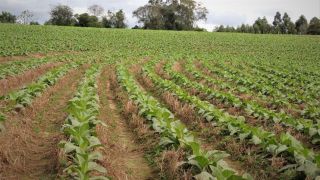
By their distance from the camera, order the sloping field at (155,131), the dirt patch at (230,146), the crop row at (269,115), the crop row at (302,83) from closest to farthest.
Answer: the sloping field at (155,131)
the dirt patch at (230,146)
the crop row at (269,115)
the crop row at (302,83)

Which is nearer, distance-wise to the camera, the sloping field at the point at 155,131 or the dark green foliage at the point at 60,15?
the sloping field at the point at 155,131

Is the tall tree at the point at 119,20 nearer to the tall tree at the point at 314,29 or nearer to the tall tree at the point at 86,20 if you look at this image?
the tall tree at the point at 86,20

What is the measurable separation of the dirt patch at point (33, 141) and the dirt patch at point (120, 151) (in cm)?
90

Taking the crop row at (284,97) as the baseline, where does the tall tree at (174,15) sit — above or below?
above

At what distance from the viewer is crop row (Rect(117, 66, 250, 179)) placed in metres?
4.72

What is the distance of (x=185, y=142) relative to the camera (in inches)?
233

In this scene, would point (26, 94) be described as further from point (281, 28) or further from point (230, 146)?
point (281, 28)

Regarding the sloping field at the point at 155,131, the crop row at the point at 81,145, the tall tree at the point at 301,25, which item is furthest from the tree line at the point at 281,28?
the crop row at the point at 81,145

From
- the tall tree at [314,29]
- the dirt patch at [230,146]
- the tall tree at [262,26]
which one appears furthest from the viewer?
the tall tree at [262,26]

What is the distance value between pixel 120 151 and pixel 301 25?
9043cm

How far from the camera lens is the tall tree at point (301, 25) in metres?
84.9

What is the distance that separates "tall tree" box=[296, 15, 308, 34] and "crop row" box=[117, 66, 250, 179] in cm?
8478

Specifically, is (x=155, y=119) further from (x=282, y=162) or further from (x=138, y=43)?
(x=138, y=43)

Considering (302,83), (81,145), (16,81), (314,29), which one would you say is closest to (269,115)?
(81,145)
